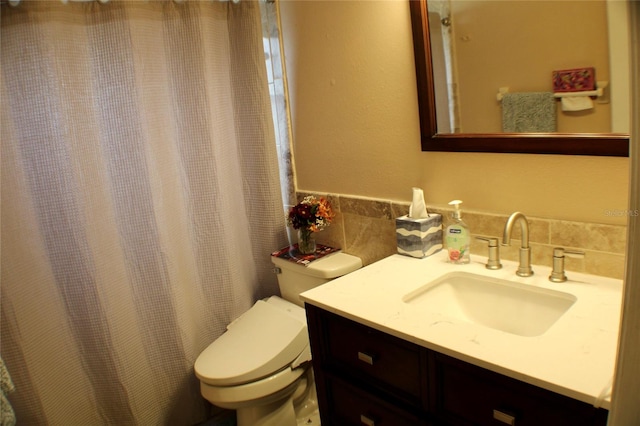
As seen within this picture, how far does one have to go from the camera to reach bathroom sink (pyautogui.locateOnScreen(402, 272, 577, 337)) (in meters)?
1.25

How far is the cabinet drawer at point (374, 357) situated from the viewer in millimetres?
1156

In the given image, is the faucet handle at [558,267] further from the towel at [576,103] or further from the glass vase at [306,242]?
the glass vase at [306,242]

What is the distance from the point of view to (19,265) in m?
1.63

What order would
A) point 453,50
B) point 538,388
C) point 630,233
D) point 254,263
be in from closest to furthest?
point 630,233
point 538,388
point 453,50
point 254,263

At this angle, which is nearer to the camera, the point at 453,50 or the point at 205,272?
the point at 453,50

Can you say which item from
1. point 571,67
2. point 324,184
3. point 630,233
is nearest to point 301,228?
point 324,184

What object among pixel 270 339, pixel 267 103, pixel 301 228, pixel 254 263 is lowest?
pixel 270 339

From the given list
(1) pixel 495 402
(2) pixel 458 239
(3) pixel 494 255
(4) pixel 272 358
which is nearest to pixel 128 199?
(4) pixel 272 358

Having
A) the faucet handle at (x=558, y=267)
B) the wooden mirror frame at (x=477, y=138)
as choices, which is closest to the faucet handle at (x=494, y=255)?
the faucet handle at (x=558, y=267)

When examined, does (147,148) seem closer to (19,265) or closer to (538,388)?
(19,265)

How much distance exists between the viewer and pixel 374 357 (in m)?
1.24

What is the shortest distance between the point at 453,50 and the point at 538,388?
3.27 feet

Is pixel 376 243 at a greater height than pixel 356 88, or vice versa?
pixel 356 88

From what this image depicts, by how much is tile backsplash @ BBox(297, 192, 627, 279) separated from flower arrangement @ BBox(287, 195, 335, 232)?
0.07 metres
